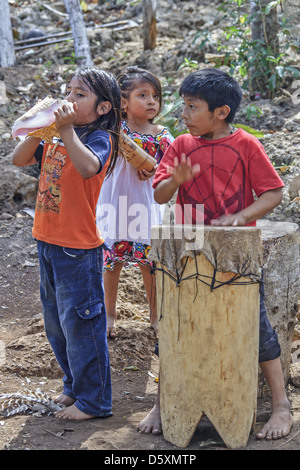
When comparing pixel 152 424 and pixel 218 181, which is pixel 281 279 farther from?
pixel 152 424

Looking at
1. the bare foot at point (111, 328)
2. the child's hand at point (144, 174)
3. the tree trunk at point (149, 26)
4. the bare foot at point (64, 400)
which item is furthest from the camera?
the tree trunk at point (149, 26)

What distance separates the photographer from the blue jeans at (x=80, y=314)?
2.80 m

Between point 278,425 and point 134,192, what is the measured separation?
178cm

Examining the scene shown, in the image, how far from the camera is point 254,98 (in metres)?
7.27

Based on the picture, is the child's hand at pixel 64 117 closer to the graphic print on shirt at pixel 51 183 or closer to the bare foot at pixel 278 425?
the graphic print on shirt at pixel 51 183

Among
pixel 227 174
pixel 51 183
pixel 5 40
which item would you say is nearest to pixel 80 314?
pixel 51 183

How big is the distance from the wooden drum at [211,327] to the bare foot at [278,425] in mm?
115

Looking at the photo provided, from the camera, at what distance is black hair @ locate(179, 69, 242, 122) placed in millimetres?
2641

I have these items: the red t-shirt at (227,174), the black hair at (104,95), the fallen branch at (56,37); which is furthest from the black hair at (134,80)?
the fallen branch at (56,37)

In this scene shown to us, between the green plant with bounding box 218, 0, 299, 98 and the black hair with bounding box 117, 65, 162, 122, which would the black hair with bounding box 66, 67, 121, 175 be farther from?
the green plant with bounding box 218, 0, 299, 98

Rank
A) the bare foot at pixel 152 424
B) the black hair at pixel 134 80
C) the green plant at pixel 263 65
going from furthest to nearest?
1. the green plant at pixel 263 65
2. the black hair at pixel 134 80
3. the bare foot at pixel 152 424

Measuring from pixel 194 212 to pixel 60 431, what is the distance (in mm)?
1210
